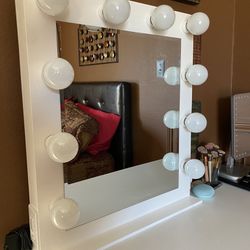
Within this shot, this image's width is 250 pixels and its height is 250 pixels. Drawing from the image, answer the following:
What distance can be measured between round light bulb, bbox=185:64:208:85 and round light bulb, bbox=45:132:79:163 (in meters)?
0.45

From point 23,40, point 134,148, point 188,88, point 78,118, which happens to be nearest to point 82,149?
point 78,118

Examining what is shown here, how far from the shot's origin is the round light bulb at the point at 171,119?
902 mm

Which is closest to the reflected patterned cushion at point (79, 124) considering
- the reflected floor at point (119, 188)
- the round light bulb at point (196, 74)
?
the reflected floor at point (119, 188)

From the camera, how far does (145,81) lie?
2.85ft

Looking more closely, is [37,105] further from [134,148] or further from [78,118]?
[134,148]

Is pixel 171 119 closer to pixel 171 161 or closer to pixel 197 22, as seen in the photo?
pixel 171 161

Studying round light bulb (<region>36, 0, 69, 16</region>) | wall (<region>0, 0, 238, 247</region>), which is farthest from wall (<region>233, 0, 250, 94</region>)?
round light bulb (<region>36, 0, 69, 16</region>)

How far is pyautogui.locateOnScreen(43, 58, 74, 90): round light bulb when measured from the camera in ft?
1.91

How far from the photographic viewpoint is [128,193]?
0.84 m

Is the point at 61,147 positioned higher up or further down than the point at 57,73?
further down

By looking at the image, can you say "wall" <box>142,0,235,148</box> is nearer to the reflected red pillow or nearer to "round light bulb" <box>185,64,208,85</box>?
"round light bulb" <box>185,64,208,85</box>

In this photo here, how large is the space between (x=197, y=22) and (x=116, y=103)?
1.15 ft

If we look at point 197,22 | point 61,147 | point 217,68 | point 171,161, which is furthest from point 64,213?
point 217,68

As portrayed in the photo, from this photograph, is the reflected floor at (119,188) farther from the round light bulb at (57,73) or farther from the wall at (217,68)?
the wall at (217,68)
